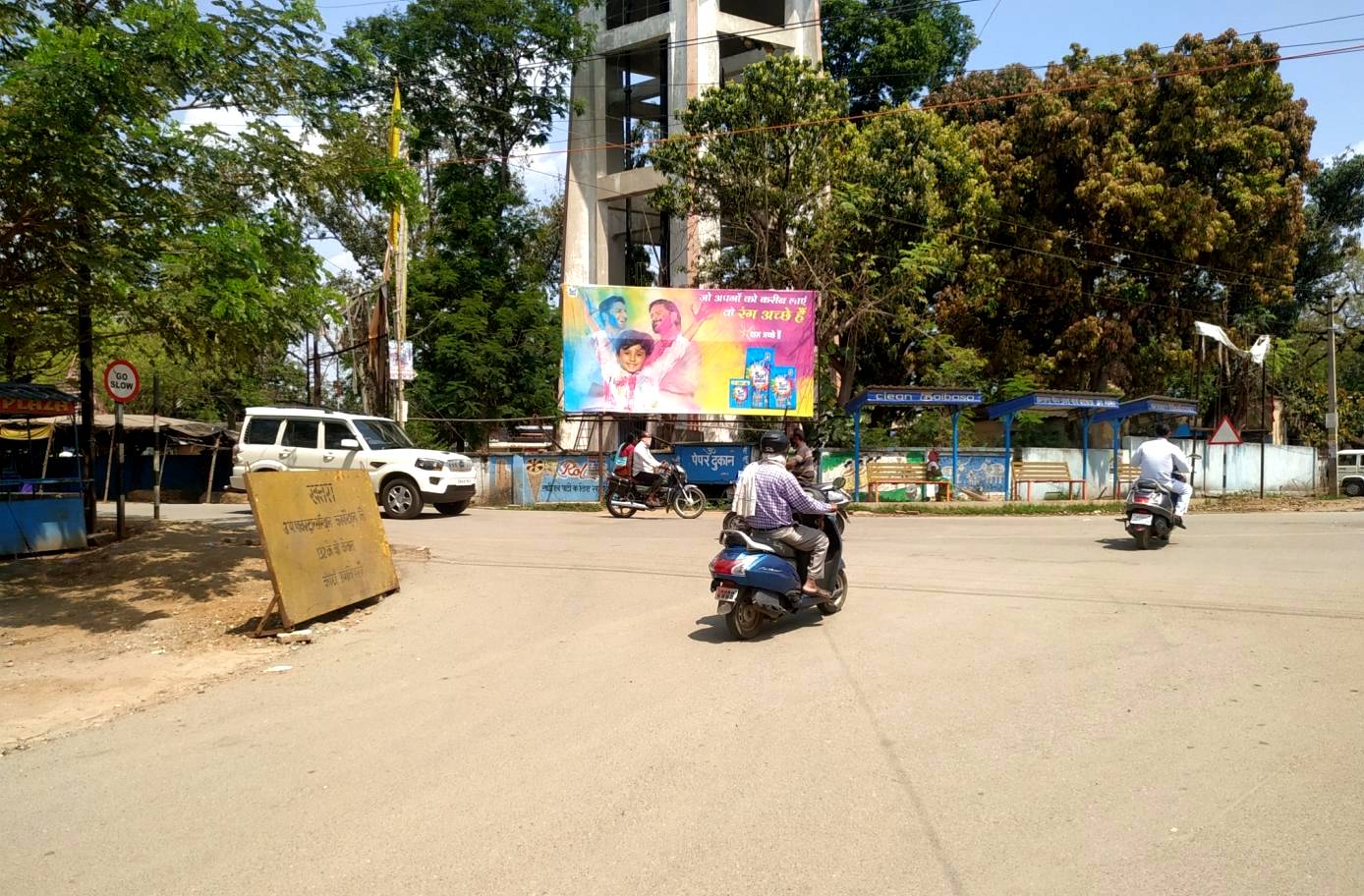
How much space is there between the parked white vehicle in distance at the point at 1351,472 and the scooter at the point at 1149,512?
2738 cm

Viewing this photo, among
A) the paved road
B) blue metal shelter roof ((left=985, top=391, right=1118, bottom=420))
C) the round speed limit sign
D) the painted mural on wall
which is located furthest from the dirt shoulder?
blue metal shelter roof ((left=985, top=391, right=1118, bottom=420))

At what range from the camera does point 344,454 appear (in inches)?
699

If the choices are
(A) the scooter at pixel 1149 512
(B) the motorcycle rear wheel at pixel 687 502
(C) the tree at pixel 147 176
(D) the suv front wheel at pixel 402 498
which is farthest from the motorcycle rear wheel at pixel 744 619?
(D) the suv front wheel at pixel 402 498

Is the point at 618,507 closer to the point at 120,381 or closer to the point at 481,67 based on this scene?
the point at 120,381

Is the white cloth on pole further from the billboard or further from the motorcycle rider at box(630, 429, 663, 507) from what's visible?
the motorcycle rider at box(630, 429, 663, 507)

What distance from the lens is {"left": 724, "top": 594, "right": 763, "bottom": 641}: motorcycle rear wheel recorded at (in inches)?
290

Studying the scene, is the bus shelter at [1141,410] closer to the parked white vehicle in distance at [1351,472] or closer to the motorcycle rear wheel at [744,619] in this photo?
the parked white vehicle in distance at [1351,472]

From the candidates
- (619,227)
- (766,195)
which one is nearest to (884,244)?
(766,195)

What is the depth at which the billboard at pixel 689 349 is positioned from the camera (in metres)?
23.7

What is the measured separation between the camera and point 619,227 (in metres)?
36.6

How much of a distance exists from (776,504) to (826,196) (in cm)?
2188

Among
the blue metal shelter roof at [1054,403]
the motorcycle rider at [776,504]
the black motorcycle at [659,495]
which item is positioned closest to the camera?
the motorcycle rider at [776,504]

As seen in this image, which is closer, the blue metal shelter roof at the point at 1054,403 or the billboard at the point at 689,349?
the blue metal shelter roof at the point at 1054,403

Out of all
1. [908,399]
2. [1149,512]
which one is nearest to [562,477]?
[908,399]
